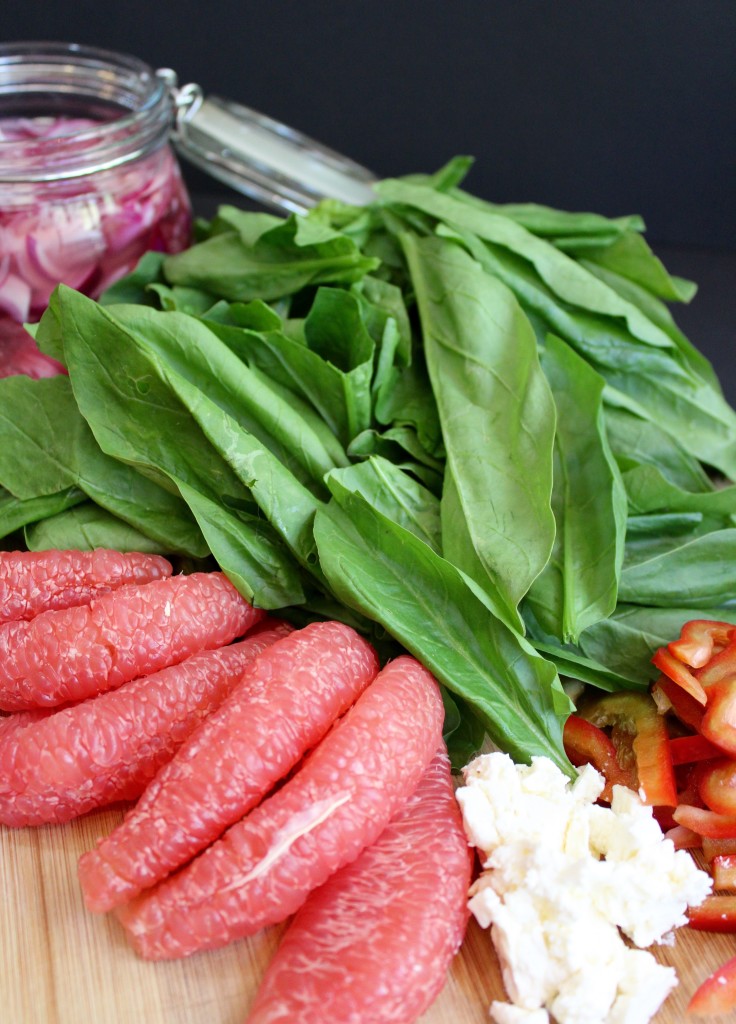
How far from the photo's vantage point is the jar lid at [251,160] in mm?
2236

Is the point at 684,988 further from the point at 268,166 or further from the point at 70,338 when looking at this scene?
the point at 268,166

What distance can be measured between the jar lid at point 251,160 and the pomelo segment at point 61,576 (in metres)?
1.05

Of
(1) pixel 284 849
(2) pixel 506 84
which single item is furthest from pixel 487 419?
(2) pixel 506 84

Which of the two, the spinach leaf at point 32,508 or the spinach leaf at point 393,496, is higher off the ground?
the spinach leaf at point 393,496

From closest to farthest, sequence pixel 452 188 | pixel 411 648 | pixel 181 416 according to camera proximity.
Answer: pixel 411 648, pixel 181 416, pixel 452 188

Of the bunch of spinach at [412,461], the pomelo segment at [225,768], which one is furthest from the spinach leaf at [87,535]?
the pomelo segment at [225,768]

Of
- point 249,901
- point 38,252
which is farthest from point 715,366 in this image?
point 249,901

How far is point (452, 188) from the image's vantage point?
7.18ft

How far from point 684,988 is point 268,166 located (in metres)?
1.84

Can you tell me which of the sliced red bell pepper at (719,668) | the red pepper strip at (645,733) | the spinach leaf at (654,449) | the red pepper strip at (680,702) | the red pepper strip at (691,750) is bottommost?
the red pepper strip at (645,733)

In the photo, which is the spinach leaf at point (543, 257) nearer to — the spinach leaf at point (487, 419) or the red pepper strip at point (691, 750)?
the spinach leaf at point (487, 419)

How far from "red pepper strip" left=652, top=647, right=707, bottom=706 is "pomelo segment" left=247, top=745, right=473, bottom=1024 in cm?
40

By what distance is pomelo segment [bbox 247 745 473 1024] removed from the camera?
1.09m

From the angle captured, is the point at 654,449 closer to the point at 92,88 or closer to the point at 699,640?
the point at 699,640
